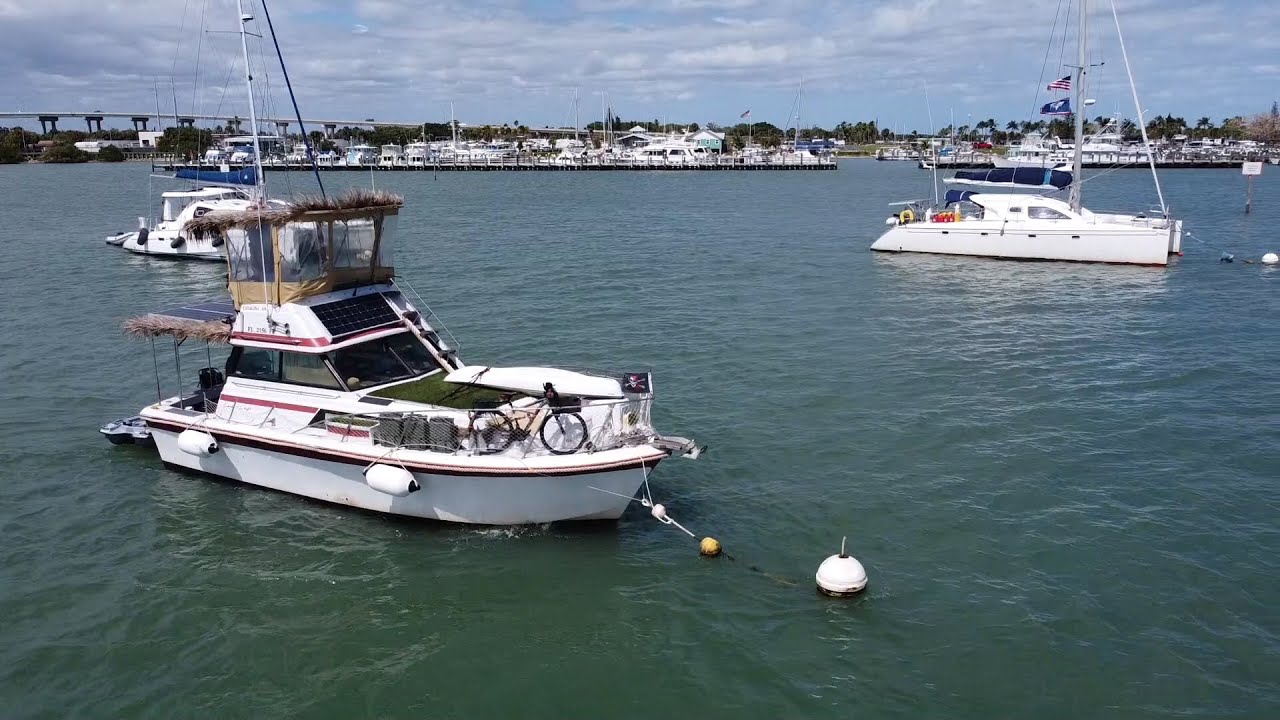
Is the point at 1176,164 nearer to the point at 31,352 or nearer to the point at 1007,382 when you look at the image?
the point at 1007,382

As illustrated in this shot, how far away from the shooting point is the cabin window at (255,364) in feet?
48.6

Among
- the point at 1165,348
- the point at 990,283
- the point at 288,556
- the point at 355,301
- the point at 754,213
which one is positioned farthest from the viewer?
the point at 754,213

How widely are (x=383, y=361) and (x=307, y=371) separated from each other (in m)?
1.22

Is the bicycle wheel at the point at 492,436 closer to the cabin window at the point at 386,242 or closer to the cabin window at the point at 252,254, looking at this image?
the cabin window at the point at 386,242

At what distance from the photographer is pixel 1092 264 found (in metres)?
36.8

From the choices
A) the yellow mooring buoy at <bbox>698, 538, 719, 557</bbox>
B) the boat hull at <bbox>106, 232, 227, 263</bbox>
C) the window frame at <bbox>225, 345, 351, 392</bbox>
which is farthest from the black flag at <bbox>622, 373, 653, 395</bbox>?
the boat hull at <bbox>106, 232, 227, 263</bbox>

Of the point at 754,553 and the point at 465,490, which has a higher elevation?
the point at 465,490

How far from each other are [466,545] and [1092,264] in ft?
106

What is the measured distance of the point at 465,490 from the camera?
12914 millimetres

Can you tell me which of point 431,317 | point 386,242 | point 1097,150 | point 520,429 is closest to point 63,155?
point 1097,150

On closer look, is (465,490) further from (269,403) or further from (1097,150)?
(1097,150)

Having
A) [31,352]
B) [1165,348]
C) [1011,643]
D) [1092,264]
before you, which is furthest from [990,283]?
[31,352]

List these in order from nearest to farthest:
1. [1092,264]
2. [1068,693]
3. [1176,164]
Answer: [1068,693] < [1092,264] < [1176,164]

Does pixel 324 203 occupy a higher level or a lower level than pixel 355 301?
higher
